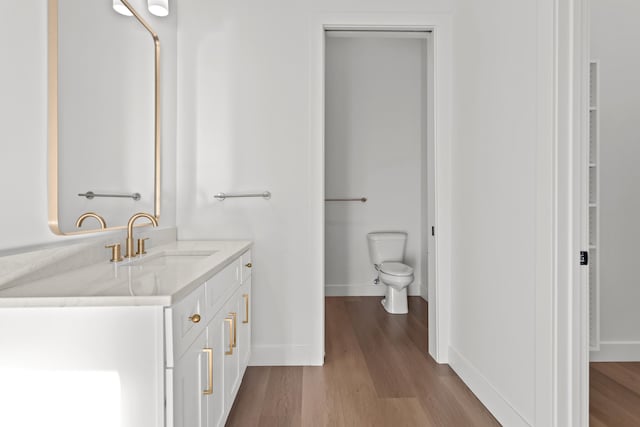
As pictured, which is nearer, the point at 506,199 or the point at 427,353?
the point at 506,199

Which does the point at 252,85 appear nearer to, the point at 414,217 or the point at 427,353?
the point at 427,353

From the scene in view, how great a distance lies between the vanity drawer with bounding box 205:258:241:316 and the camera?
4.52 ft

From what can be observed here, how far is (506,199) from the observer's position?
1810mm

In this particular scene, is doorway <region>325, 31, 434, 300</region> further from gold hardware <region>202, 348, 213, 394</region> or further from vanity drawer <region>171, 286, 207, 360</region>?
vanity drawer <region>171, 286, 207, 360</region>

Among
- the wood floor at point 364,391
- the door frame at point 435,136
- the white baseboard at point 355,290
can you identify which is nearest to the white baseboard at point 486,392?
the wood floor at point 364,391

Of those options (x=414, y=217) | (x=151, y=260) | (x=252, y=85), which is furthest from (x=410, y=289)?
(x=151, y=260)

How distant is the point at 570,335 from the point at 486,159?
0.93 meters

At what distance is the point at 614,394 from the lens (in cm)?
205

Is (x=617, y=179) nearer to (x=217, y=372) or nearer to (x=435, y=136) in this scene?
(x=435, y=136)

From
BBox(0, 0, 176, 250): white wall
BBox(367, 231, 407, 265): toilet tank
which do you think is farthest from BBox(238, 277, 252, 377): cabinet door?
BBox(367, 231, 407, 265): toilet tank

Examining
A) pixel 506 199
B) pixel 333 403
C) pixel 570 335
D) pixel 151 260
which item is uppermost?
pixel 506 199

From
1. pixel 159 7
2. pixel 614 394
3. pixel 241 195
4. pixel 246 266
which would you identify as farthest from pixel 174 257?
pixel 614 394

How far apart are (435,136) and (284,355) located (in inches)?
67.2

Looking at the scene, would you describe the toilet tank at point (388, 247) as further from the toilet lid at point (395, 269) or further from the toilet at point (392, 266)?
the toilet lid at point (395, 269)
